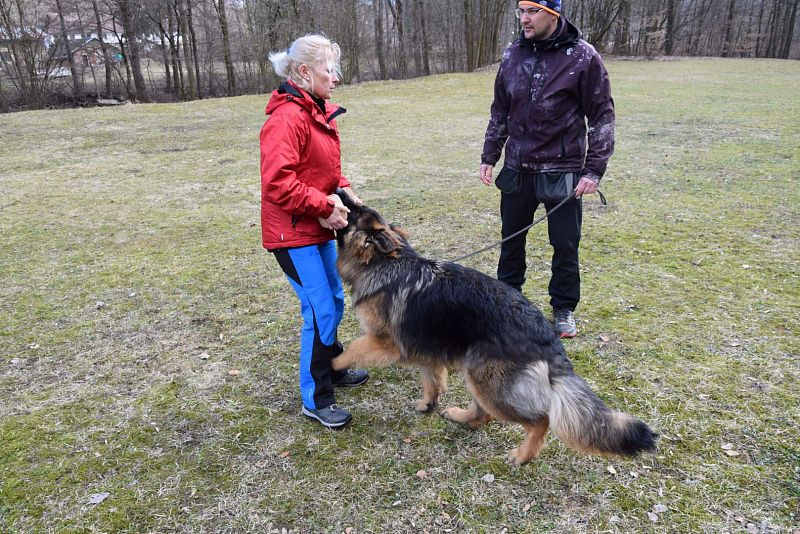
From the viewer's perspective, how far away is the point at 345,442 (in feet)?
10.5

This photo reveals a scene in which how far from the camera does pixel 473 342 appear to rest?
284 cm

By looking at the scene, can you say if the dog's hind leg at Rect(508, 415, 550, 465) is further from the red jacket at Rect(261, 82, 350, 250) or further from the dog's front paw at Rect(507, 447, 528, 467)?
the red jacket at Rect(261, 82, 350, 250)

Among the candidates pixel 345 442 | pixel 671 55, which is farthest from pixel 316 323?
pixel 671 55

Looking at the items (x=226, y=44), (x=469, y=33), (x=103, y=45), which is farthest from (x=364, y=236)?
(x=469, y=33)

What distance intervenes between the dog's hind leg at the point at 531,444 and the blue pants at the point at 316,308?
4.05 ft

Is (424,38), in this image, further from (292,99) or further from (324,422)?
(324,422)

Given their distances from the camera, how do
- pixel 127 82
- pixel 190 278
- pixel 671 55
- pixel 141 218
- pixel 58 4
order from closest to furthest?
pixel 190 278
pixel 141 218
pixel 58 4
pixel 127 82
pixel 671 55

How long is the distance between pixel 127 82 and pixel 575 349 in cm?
2902

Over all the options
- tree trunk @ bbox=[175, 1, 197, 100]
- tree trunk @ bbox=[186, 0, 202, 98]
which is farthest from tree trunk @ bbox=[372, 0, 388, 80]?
tree trunk @ bbox=[175, 1, 197, 100]

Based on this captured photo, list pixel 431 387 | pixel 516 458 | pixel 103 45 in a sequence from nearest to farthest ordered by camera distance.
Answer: pixel 516 458 < pixel 431 387 < pixel 103 45

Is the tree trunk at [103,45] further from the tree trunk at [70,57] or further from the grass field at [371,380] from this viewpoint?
the grass field at [371,380]

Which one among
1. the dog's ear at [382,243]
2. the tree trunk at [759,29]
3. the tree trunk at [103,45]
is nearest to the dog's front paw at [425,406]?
the dog's ear at [382,243]

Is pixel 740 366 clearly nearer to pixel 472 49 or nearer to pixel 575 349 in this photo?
pixel 575 349

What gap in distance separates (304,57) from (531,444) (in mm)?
2557
